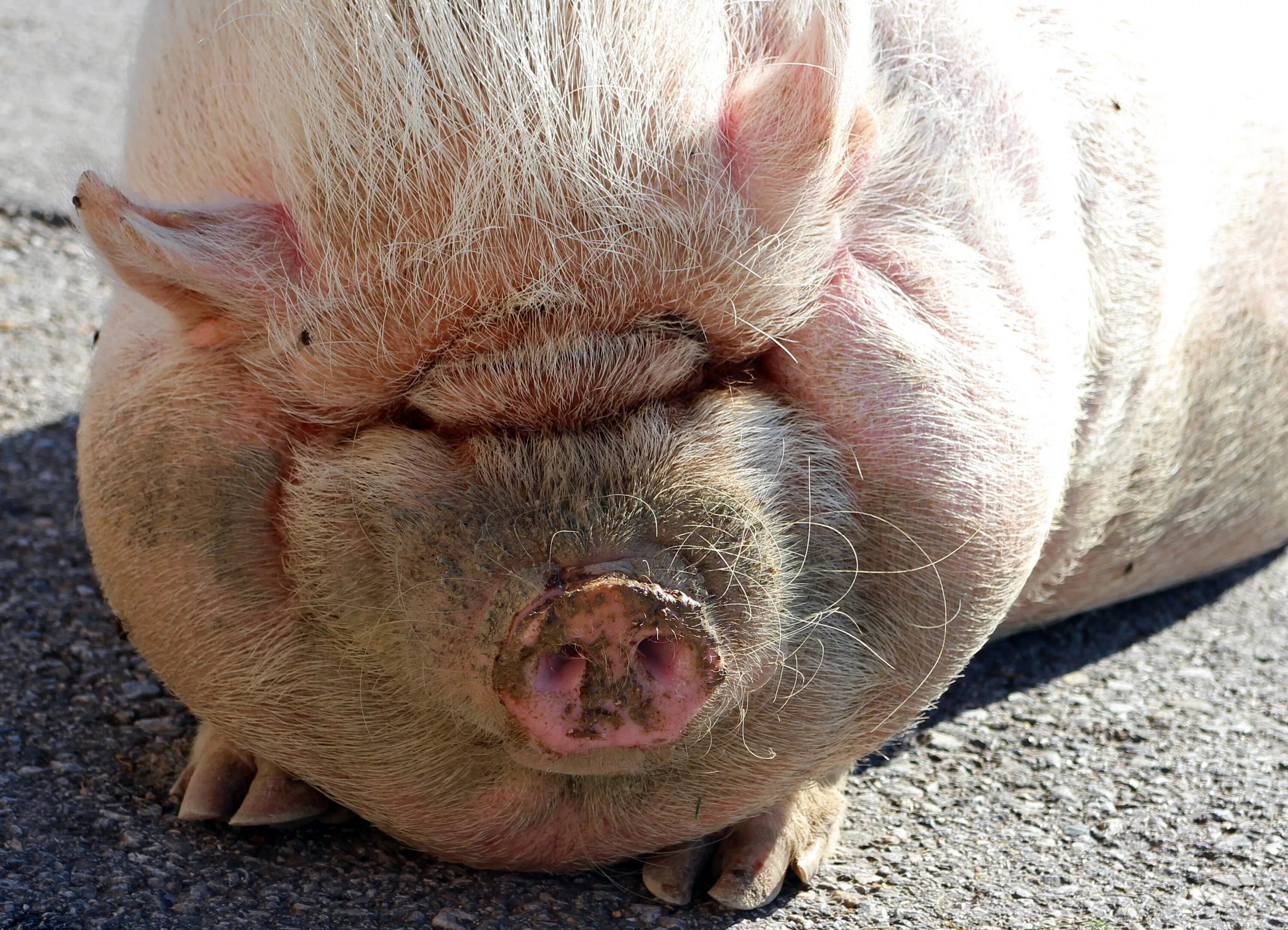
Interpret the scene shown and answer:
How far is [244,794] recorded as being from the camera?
2359 millimetres

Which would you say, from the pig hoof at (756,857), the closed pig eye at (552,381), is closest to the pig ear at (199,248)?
the closed pig eye at (552,381)

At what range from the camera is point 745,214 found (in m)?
1.89

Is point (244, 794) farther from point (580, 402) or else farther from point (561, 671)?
point (580, 402)

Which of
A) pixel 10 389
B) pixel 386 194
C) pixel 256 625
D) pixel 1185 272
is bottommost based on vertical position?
pixel 10 389

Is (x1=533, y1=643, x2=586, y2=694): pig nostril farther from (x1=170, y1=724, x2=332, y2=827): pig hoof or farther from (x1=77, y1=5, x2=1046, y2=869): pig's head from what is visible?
(x1=170, y1=724, x2=332, y2=827): pig hoof

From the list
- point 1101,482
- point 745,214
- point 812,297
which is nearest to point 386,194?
point 745,214

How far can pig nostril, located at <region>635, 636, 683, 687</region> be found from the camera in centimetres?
182

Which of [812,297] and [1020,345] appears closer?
[812,297]

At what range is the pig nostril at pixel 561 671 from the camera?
1788 millimetres

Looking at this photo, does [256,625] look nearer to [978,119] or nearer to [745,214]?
[745,214]

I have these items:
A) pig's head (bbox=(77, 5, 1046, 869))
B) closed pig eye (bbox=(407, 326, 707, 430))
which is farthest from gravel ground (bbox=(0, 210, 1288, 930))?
closed pig eye (bbox=(407, 326, 707, 430))

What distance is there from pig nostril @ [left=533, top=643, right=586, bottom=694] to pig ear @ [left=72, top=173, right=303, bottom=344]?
23.9 inches

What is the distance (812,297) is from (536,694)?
26.1 inches

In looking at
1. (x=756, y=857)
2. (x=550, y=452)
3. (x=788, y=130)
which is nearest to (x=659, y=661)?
(x=550, y=452)
